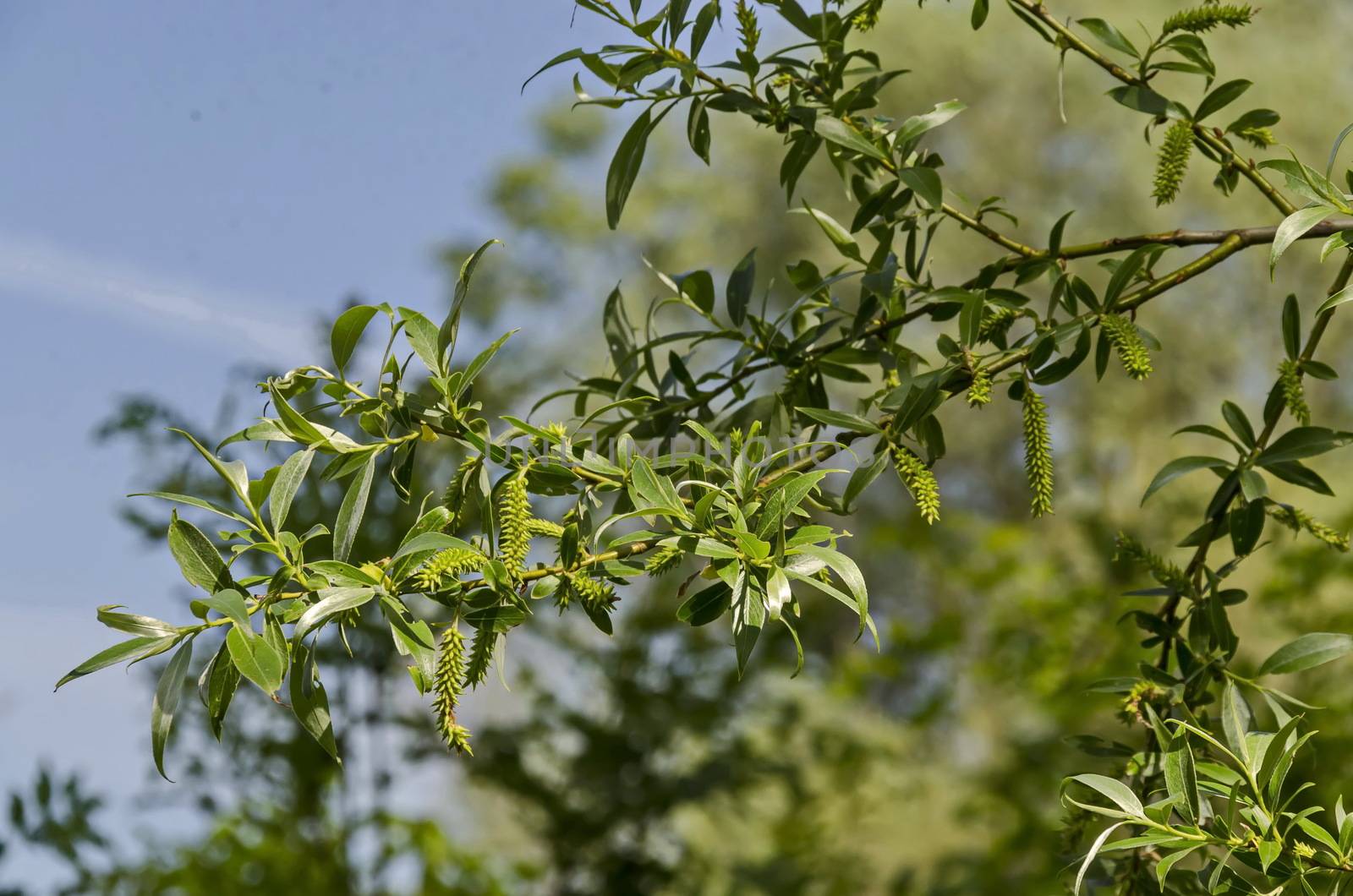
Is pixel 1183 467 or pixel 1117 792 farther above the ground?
pixel 1183 467

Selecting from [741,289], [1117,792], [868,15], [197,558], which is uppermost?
[868,15]

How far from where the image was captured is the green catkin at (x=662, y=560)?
0.38 metres

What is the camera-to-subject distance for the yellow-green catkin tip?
0.45 meters

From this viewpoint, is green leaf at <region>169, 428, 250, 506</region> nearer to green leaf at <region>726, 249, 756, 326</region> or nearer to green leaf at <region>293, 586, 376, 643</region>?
green leaf at <region>293, 586, 376, 643</region>

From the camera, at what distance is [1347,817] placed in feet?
1.33

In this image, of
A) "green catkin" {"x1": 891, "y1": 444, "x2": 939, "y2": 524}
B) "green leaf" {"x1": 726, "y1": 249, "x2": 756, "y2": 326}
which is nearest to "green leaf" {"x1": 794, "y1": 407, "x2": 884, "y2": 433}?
"green catkin" {"x1": 891, "y1": 444, "x2": 939, "y2": 524}

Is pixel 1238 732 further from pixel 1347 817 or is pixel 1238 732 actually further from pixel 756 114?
pixel 756 114

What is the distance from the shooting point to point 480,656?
383 millimetres

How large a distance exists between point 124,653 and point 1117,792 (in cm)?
32

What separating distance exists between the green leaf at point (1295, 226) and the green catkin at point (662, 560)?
228mm

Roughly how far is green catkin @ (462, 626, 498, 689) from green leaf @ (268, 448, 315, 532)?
0.07m

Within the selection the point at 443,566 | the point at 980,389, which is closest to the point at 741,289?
the point at 980,389

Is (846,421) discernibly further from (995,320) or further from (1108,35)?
(1108,35)

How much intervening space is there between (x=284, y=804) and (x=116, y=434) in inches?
18.8
